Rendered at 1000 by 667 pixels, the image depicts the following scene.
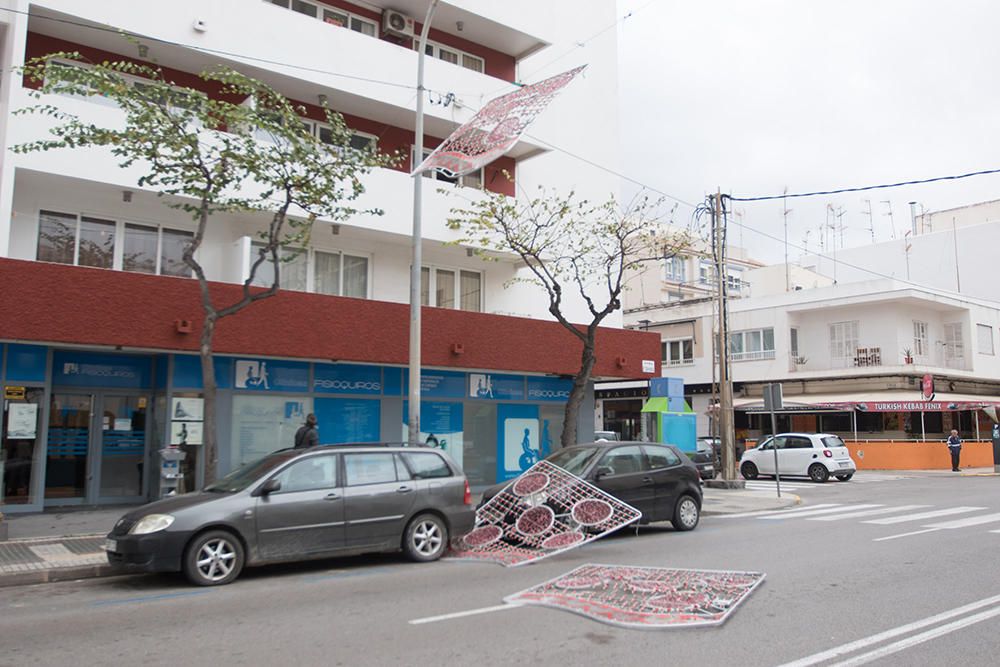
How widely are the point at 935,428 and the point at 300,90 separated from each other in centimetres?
3123

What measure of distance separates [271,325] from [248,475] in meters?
6.09

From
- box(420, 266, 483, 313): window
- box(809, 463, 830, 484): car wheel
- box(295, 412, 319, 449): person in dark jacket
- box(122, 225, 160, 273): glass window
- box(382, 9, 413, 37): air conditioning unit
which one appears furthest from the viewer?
box(809, 463, 830, 484): car wheel

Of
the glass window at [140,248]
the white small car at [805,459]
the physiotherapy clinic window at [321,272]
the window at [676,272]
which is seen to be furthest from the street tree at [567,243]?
the window at [676,272]

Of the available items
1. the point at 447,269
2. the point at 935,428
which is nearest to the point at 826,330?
the point at 935,428

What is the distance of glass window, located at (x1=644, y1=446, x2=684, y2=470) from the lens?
44.3ft

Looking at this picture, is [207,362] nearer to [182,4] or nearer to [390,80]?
[182,4]

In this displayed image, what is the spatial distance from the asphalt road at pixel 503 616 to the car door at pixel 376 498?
43 centimetres

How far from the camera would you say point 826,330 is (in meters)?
38.6

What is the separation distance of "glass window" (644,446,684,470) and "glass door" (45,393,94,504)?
10.4 metres

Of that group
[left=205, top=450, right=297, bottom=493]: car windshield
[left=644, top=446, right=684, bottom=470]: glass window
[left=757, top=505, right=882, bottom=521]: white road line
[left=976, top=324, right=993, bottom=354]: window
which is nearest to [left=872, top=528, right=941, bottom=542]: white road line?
[left=757, top=505, right=882, bottom=521]: white road line

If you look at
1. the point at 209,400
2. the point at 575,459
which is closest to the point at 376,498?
the point at 209,400

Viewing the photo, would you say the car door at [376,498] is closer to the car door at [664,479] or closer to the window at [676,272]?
the car door at [664,479]

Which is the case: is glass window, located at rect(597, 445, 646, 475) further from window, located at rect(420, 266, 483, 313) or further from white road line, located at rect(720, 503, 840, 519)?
window, located at rect(420, 266, 483, 313)

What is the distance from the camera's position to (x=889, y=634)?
21.5 feet
